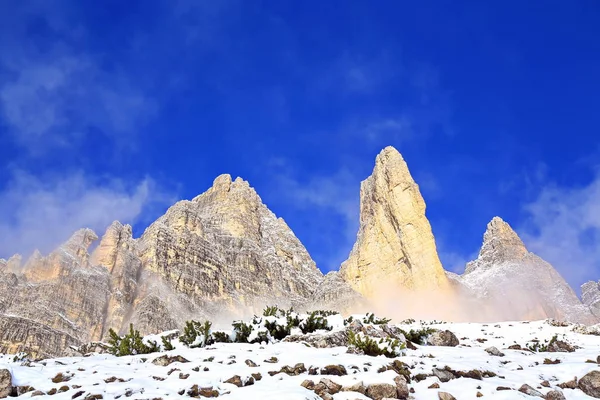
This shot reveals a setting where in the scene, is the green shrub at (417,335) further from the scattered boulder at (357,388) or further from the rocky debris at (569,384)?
the scattered boulder at (357,388)

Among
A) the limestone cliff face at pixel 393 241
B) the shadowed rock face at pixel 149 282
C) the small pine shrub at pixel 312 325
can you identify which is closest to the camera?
the small pine shrub at pixel 312 325

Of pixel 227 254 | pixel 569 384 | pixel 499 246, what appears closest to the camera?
pixel 569 384

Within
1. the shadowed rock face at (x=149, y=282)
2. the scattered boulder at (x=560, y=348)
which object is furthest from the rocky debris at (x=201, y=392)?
the shadowed rock face at (x=149, y=282)

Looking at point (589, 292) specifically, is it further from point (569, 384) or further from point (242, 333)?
point (569, 384)

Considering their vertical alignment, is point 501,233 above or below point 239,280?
above

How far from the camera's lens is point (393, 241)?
87750 mm

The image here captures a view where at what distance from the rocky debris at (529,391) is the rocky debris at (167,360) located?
9.25m

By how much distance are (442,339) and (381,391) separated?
10.0 meters

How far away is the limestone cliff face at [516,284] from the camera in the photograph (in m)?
85.0

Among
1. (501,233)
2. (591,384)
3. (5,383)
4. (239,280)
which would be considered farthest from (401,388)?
(501,233)

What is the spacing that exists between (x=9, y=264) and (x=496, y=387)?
75.8m

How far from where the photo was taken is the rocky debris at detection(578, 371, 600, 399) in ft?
38.7

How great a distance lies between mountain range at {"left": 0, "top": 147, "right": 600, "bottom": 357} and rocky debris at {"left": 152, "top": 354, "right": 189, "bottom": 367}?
47266mm

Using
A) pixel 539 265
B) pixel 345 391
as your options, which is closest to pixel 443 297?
pixel 539 265
